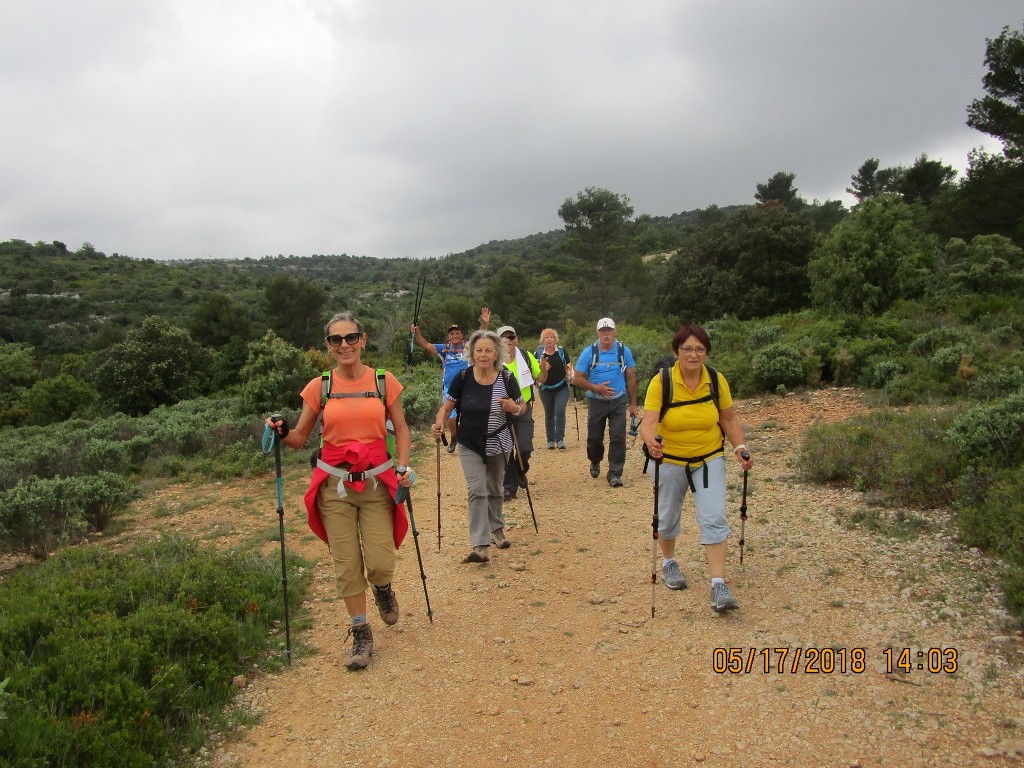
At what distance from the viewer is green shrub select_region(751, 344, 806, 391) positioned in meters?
12.9

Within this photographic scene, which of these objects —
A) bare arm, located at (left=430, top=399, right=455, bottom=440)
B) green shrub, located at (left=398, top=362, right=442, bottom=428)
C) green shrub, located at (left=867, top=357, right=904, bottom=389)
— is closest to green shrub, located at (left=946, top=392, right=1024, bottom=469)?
bare arm, located at (left=430, top=399, right=455, bottom=440)

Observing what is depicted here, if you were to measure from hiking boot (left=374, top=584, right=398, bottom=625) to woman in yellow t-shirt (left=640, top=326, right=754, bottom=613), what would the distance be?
2.04m

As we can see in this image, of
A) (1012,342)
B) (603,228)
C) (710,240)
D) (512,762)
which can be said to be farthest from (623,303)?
(512,762)

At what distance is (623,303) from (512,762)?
38.8m

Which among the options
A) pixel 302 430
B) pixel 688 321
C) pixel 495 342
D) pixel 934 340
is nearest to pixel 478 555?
pixel 495 342

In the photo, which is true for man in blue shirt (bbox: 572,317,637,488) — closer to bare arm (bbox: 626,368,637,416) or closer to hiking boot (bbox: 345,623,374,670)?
bare arm (bbox: 626,368,637,416)

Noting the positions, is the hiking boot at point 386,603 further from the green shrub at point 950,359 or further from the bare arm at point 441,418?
the green shrub at point 950,359

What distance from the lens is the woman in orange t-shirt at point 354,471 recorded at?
163 inches

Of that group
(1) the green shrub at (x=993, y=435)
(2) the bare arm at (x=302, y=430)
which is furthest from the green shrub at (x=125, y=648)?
(1) the green shrub at (x=993, y=435)

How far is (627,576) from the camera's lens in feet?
18.0

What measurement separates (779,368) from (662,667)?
10044 mm

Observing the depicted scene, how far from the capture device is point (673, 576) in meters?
5.05

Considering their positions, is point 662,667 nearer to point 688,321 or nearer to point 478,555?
point 478,555

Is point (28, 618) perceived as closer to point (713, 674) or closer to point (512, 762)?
point (512, 762)
